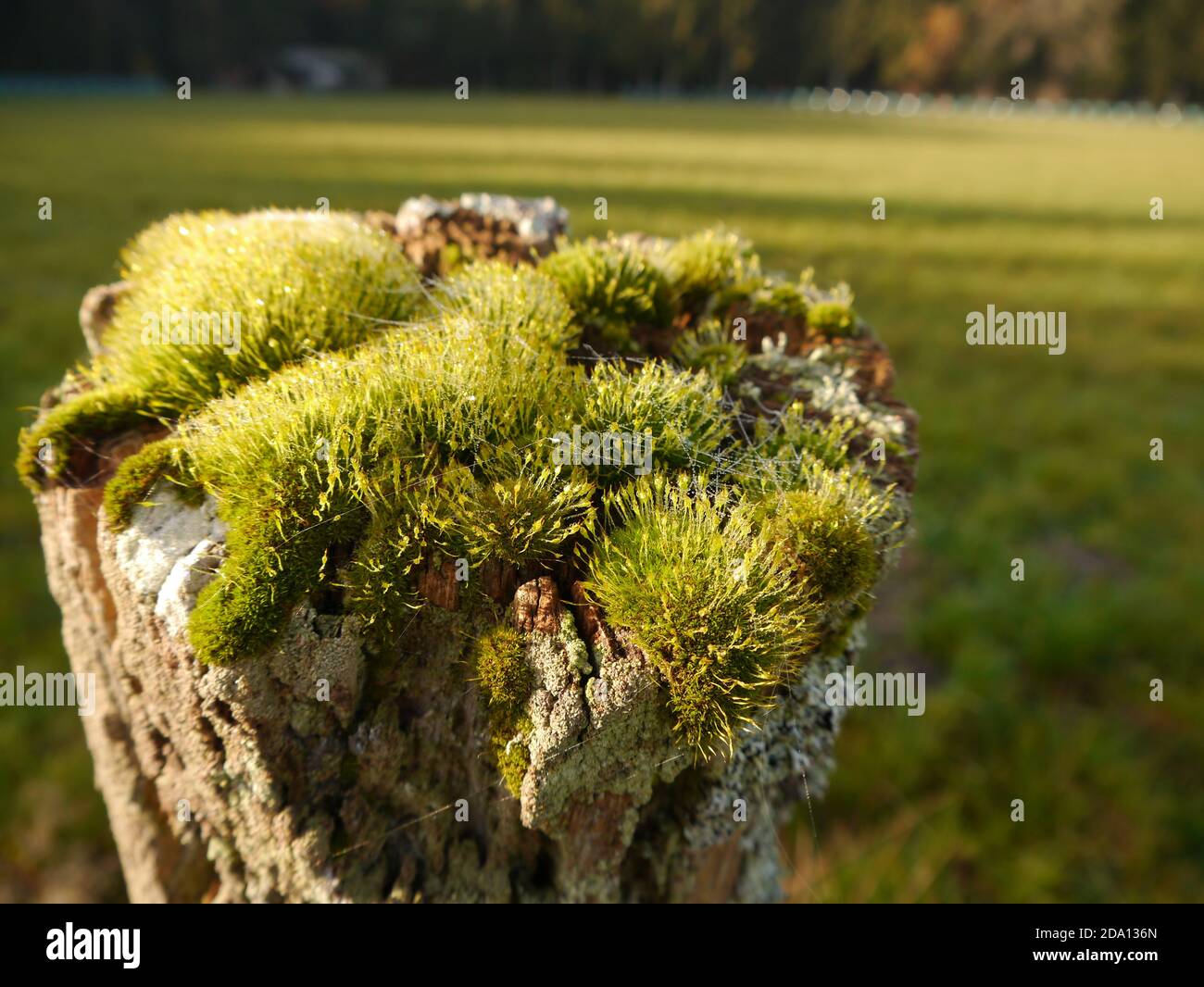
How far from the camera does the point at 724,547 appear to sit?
2.30 meters

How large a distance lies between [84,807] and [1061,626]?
6.96 metres

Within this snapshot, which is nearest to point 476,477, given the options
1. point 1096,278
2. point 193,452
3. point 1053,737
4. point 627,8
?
point 193,452

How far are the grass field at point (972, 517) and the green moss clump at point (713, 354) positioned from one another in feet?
8.45

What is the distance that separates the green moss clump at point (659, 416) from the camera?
2.63m

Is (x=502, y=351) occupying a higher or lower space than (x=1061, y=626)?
higher

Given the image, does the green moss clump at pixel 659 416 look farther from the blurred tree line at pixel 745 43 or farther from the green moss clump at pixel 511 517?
the blurred tree line at pixel 745 43

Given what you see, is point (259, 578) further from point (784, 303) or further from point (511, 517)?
point (784, 303)

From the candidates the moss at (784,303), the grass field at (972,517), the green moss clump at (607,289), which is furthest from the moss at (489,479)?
the grass field at (972,517)

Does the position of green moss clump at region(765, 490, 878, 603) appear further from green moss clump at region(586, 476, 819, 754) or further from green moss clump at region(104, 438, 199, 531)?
green moss clump at region(104, 438, 199, 531)

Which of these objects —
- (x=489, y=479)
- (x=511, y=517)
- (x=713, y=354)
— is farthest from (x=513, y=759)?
(x=713, y=354)

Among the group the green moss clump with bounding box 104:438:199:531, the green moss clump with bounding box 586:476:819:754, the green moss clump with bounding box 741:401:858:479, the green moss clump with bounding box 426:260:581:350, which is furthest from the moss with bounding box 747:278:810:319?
the green moss clump with bounding box 104:438:199:531

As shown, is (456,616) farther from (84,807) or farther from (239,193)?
(239,193)

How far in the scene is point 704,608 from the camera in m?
2.20

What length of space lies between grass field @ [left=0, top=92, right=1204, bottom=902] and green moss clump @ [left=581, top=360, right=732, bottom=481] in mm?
2600
